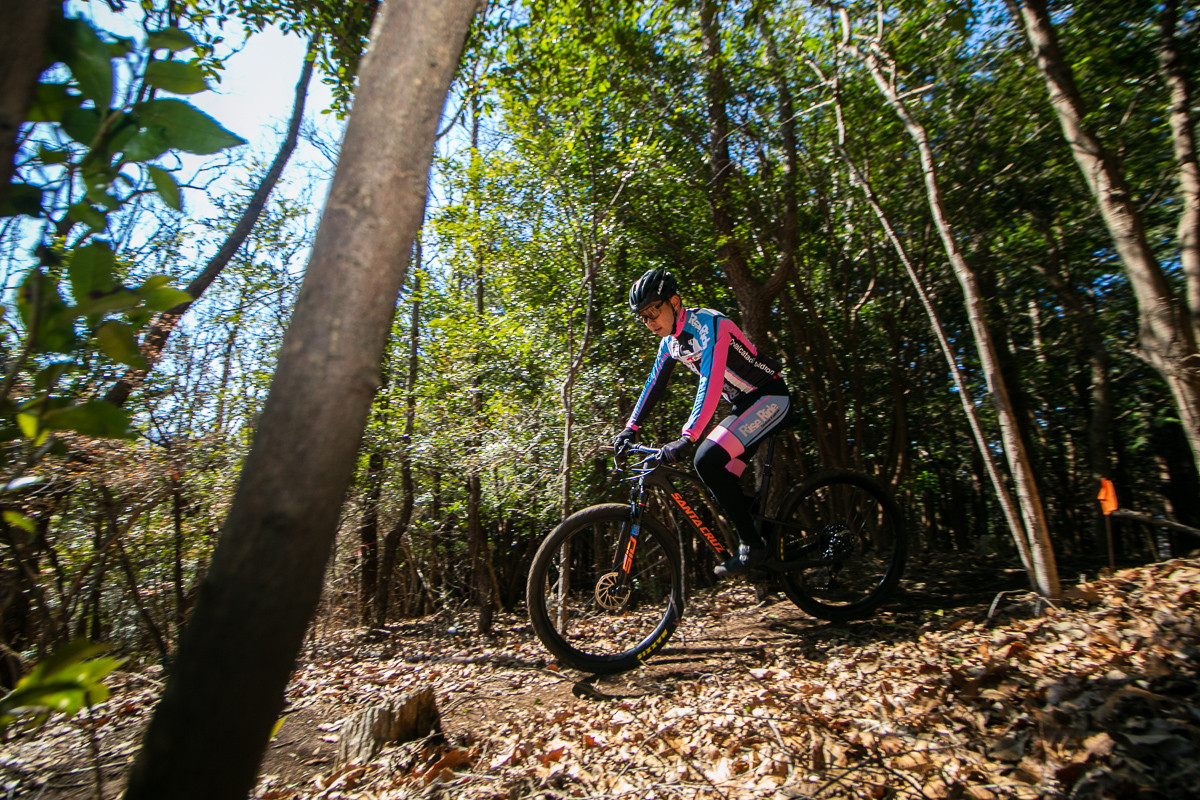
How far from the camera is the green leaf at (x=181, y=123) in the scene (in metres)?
0.96

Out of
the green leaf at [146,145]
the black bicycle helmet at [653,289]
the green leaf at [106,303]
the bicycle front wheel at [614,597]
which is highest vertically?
the black bicycle helmet at [653,289]

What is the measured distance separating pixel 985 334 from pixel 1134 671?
1797 mm

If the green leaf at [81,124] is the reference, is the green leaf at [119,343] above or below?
below

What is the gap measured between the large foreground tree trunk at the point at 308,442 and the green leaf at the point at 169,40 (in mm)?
269

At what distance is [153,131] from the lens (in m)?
0.97

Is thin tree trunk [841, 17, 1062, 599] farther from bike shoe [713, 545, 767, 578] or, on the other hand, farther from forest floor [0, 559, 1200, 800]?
bike shoe [713, 545, 767, 578]

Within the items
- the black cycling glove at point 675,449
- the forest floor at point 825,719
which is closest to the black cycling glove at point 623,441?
the black cycling glove at point 675,449

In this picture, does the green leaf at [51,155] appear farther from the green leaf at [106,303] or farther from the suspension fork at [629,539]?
the suspension fork at [629,539]

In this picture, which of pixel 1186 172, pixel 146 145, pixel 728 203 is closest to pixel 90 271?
pixel 146 145

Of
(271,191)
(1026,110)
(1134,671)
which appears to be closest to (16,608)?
(271,191)

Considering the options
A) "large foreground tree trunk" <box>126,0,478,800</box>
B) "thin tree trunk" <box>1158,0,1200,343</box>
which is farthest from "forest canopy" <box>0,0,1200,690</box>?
"large foreground tree trunk" <box>126,0,478,800</box>

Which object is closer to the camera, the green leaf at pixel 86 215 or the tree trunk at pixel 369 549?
the green leaf at pixel 86 215

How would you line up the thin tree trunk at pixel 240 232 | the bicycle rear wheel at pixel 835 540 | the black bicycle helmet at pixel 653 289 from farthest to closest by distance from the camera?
the thin tree trunk at pixel 240 232 < the bicycle rear wheel at pixel 835 540 < the black bicycle helmet at pixel 653 289

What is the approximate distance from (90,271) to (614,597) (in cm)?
321
